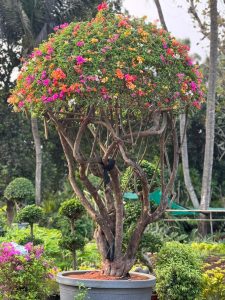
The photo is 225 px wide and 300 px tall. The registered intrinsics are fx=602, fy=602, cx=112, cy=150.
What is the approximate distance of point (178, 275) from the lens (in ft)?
19.5

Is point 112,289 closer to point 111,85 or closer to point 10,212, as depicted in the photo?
point 111,85

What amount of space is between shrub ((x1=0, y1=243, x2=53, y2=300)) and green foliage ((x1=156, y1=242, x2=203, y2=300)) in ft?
3.92

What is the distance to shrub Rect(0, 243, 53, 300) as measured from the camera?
571 cm

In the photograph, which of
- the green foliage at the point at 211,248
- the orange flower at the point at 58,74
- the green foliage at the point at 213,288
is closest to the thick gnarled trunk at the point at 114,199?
the orange flower at the point at 58,74

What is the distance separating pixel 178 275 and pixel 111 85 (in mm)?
2060

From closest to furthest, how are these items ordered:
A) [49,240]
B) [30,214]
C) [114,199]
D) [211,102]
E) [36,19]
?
[114,199] → [30,214] → [49,240] → [211,102] → [36,19]

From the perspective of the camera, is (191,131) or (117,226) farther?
(191,131)

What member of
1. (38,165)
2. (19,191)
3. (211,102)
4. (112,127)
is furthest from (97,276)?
(38,165)

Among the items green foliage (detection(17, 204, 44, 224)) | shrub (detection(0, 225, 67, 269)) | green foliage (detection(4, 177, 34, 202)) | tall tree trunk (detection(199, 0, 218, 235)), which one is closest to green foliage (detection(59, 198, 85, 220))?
green foliage (detection(17, 204, 44, 224))

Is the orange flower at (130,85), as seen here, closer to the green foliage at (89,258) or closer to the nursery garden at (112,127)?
the nursery garden at (112,127)

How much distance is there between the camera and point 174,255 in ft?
20.2

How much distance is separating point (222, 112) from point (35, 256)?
14492mm

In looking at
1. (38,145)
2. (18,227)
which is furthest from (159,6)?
(18,227)

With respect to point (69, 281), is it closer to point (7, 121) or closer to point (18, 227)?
point (18, 227)
